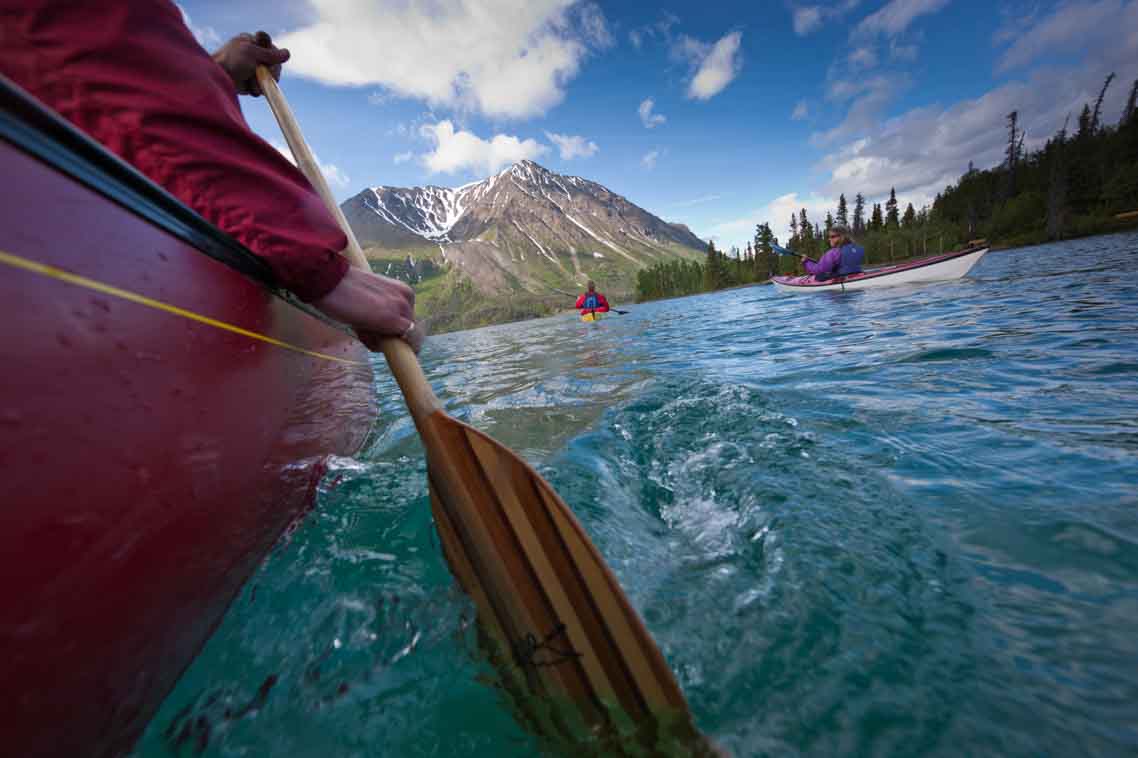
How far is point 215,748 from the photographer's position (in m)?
1.34

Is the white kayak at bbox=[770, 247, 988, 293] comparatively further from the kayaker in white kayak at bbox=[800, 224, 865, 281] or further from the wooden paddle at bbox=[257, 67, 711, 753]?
the wooden paddle at bbox=[257, 67, 711, 753]

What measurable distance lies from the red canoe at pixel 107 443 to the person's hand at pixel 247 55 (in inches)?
75.5

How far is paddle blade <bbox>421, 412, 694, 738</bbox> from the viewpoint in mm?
1370

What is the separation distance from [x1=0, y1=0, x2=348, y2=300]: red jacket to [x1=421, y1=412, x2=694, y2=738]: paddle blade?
3.44ft

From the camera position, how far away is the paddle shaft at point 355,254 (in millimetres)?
2002

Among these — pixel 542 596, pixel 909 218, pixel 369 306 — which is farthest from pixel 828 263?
pixel 909 218

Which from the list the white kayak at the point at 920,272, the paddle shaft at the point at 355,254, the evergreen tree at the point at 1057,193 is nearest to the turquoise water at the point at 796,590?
the paddle shaft at the point at 355,254

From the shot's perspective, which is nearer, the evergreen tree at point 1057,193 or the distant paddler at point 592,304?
the distant paddler at point 592,304

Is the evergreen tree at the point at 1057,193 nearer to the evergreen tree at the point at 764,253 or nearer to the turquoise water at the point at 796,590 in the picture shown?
the evergreen tree at the point at 764,253

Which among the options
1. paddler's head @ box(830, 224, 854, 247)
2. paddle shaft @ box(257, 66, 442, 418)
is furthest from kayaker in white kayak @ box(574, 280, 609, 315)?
paddle shaft @ box(257, 66, 442, 418)

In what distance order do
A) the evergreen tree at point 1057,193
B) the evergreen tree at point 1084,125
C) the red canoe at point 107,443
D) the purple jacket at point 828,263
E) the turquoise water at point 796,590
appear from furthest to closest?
the evergreen tree at point 1084,125
the evergreen tree at point 1057,193
the purple jacket at point 828,263
the turquoise water at point 796,590
the red canoe at point 107,443

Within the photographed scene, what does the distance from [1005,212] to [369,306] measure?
275 feet

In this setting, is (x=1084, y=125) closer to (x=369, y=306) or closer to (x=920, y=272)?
(x=920, y=272)

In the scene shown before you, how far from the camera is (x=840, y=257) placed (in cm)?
1662
